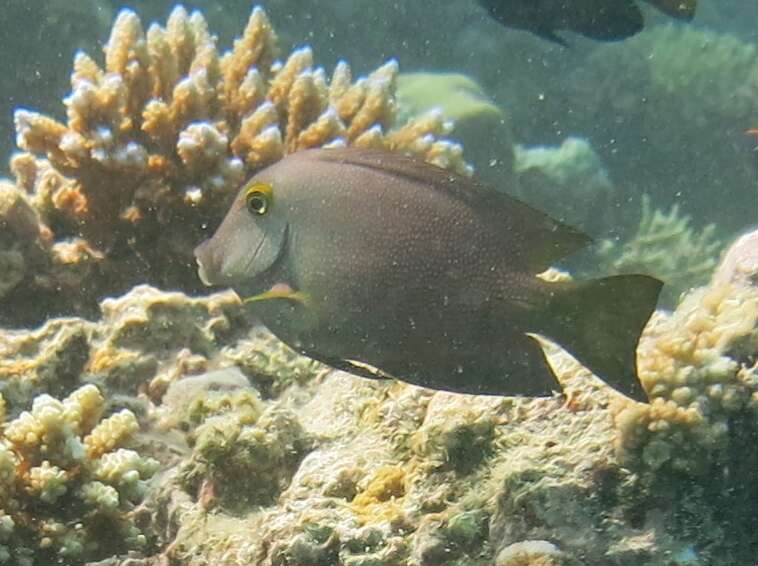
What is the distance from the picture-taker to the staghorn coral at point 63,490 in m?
2.40

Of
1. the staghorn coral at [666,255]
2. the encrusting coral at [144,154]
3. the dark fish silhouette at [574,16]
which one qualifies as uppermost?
the staghorn coral at [666,255]

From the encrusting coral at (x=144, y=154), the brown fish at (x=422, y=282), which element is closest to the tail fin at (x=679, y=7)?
the encrusting coral at (x=144, y=154)

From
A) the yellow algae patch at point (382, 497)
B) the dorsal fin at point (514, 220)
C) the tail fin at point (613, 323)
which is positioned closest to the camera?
the tail fin at point (613, 323)

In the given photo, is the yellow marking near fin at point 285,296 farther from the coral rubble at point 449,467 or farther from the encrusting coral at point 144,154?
the encrusting coral at point 144,154

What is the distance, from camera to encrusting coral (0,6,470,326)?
156 inches

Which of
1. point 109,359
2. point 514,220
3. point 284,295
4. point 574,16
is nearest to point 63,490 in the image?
point 109,359

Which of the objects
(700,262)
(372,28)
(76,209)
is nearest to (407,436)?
(76,209)

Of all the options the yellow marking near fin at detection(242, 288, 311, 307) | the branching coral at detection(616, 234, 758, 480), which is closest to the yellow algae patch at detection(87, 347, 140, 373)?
the yellow marking near fin at detection(242, 288, 311, 307)

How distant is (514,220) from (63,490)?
1.72 m

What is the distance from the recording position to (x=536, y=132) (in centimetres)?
1520

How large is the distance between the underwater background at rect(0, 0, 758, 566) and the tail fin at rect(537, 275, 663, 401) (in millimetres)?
454

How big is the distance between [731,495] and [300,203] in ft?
4.86

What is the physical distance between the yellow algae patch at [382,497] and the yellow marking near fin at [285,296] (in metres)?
0.67

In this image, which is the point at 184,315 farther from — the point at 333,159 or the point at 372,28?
the point at 372,28
